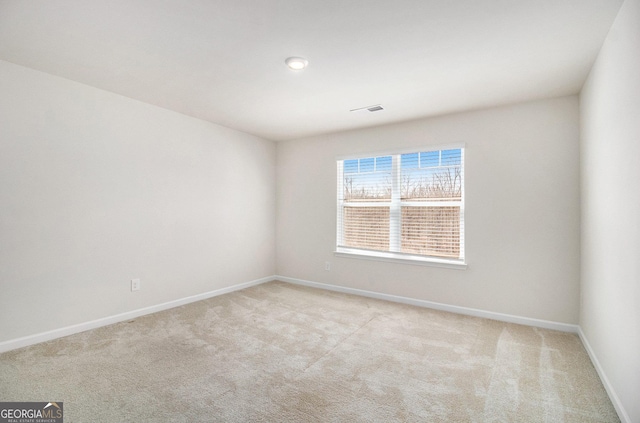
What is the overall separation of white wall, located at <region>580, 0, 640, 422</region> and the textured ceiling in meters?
0.22

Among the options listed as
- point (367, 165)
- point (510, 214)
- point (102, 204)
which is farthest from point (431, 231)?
point (102, 204)

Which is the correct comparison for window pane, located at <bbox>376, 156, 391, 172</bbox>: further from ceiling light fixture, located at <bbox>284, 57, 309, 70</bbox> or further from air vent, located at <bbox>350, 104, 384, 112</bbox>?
ceiling light fixture, located at <bbox>284, 57, 309, 70</bbox>

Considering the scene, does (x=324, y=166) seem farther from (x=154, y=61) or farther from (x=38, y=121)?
(x=38, y=121)

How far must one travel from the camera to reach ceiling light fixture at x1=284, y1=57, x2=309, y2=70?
7.64ft

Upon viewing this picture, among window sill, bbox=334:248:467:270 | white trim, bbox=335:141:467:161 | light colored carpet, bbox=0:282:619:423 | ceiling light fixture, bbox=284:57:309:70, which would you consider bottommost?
light colored carpet, bbox=0:282:619:423

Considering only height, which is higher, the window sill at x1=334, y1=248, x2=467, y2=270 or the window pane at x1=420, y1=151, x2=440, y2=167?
the window pane at x1=420, y1=151, x2=440, y2=167

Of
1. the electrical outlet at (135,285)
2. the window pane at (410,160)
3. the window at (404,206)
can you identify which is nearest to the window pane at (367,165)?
the window at (404,206)

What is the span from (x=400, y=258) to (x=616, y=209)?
2314 mm

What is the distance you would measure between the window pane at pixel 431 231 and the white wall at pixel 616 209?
125cm

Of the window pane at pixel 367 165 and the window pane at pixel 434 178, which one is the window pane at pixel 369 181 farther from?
the window pane at pixel 434 178

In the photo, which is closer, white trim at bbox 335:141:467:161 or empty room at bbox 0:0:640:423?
empty room at bbox 0:0:640:423

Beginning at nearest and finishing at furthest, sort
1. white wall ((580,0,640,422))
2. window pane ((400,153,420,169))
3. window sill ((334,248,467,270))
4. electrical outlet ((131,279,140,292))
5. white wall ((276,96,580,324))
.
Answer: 1. white wall ((580,0,640,422))
2. white wall ((276,96,580,324))
3. electrical outlet ((131,279,140,292))
4. window sill ((334,248,467,270))
5. window pane ((400,153,420,169))

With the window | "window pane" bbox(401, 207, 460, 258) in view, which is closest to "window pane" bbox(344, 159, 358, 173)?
the window

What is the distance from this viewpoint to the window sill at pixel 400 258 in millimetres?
3592
